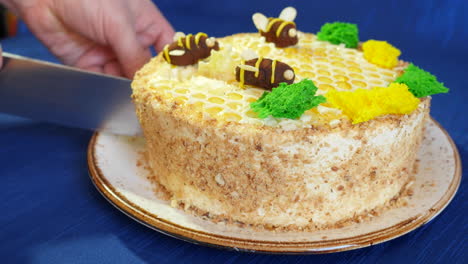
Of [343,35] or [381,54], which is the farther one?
[343,35]

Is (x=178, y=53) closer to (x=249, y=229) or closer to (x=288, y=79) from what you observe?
(x=288, y=79)

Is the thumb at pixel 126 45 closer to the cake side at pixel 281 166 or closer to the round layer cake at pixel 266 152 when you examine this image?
the round layer cake at pixel 266 152

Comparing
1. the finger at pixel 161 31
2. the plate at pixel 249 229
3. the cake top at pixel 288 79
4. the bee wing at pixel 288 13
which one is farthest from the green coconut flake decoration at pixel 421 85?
the finger at pixel 161 31

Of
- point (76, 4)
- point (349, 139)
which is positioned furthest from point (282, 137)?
point (76, 4)

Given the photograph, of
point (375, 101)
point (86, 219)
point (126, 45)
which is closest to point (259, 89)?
point (375, 101)

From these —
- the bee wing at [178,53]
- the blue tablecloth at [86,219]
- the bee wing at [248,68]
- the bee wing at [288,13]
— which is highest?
the bee wing at [288,13]

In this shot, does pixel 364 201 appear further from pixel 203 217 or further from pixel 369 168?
pixel 203 217
